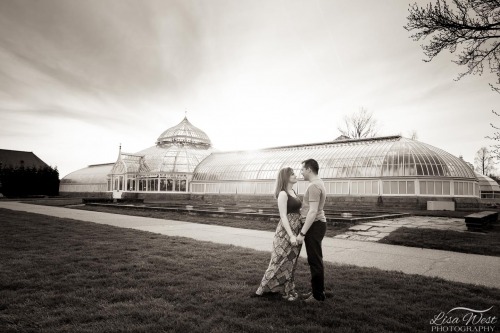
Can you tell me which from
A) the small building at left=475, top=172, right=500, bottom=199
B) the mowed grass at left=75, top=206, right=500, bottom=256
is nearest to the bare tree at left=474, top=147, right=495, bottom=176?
the small building at left=475, top=172, right=500, bottom=199

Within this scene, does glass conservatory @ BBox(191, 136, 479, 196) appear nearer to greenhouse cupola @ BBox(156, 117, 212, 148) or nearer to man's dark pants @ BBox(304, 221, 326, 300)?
greenhouse cupola @ BBox(156, 117, 212, 148)

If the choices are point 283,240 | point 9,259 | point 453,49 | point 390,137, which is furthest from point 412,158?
point 9,259

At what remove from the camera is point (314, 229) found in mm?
5176

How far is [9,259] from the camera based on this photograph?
23.8 ft

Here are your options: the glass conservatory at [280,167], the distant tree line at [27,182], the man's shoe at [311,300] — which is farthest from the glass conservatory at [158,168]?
the man's shoe at [311,300]

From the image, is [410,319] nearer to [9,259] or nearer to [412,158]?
[9,259]

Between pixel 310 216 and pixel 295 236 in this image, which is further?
pixel 295 236

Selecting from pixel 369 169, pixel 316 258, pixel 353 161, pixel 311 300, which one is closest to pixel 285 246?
pixel 316 258

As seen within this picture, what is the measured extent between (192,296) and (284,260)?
1.57 m

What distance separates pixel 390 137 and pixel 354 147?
3714 mm

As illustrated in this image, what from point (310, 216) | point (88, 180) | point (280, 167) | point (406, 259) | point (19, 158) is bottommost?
point (406, 259)

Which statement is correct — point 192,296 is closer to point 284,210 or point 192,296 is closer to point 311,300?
point 311,300

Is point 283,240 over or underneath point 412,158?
underneath

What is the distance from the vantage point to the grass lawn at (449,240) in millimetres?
9305
